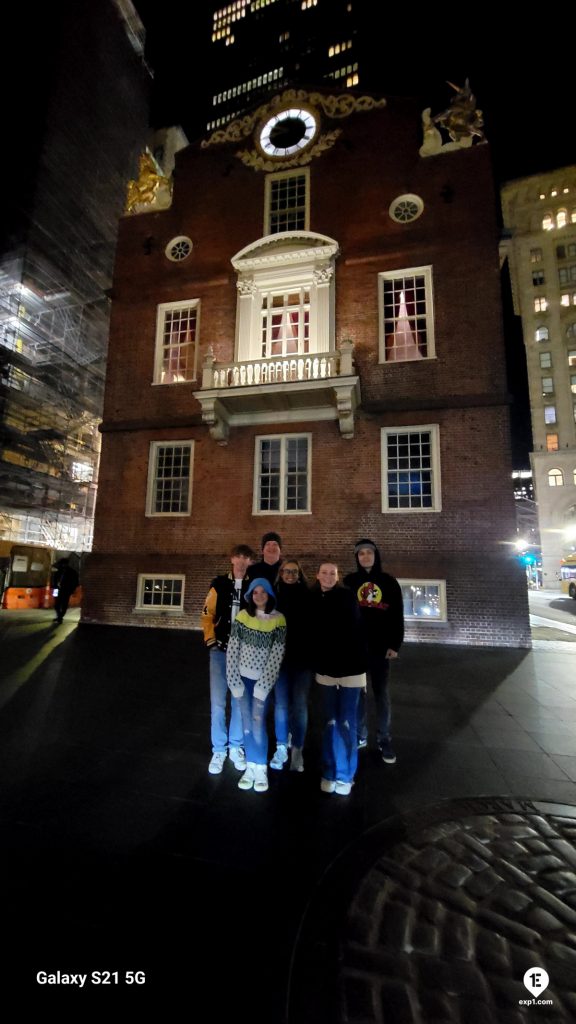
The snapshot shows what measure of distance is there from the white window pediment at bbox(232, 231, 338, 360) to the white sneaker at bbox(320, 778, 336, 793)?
11.3 m

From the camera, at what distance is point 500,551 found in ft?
35.1

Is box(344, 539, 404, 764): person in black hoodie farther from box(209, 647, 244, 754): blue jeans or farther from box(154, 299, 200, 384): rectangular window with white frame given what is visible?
box(154, 299, 200, 384): rectangular window with white frame

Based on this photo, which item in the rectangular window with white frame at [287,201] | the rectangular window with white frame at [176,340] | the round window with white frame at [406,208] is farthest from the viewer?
the rectangular window with white frame at [176,340]

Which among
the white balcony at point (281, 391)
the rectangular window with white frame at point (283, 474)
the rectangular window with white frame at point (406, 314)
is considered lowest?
the rectangular window with white frame at point (283, 474)

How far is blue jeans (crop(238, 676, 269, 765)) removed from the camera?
12.0 feet

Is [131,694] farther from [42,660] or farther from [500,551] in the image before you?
[500,551]

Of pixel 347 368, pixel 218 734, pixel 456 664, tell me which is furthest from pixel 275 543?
pixel 347 368

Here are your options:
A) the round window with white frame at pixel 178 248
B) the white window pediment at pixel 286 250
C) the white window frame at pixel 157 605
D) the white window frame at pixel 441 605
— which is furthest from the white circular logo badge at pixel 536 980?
the round window with white frame at pixel 178 248

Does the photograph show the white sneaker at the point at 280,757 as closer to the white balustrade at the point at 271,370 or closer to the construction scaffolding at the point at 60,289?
the white balustrade at the point at 271,370

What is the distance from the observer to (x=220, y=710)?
4023mm

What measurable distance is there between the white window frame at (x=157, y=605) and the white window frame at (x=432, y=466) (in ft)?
20.6

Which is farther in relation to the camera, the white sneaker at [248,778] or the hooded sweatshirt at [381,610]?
the hooded sweatshirt at [381,610]

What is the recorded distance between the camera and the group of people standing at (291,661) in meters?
3.62

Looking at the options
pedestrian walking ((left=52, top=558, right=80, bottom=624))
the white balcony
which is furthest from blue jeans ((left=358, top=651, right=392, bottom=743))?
pedestrian walking ((left=52, top=558, right=80, bottom=624))
